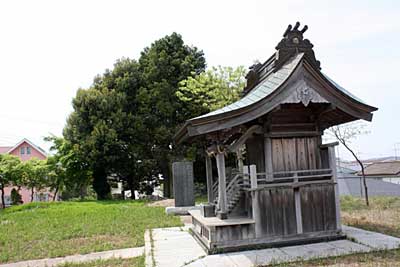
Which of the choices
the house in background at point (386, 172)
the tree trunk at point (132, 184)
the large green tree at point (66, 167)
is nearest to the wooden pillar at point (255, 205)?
the large green tree at point (66, 167)

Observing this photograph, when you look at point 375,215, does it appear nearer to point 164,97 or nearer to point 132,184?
point 164,97

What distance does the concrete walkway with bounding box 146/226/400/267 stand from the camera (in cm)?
527

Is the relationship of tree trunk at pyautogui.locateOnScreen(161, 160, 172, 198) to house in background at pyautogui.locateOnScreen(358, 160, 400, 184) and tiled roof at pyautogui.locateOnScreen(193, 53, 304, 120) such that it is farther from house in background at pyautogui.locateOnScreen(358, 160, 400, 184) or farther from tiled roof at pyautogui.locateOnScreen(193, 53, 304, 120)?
tiled roof at pyautogui.locateOnScreen(193, 53, 304, 120)

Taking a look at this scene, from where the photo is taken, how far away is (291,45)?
6.72 m

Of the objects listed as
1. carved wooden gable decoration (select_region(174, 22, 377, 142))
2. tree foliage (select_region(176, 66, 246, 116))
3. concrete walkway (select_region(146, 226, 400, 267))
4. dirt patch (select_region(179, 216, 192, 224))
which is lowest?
dirt patch (select_region(179, 216, 192, 224))

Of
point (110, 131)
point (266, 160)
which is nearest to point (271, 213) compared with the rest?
point (266, 160)

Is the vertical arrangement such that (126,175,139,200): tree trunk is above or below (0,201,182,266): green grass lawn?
above

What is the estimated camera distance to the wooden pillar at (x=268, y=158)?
6.37 metres

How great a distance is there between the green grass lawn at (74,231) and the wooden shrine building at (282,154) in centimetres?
226

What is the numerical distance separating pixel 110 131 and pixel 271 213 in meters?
15.0

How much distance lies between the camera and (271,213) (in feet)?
20.0

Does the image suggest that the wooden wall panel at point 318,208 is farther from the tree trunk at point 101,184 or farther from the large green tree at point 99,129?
the tree trunk at point 101,184

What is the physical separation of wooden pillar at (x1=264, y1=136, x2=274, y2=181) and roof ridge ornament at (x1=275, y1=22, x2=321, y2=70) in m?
1.42

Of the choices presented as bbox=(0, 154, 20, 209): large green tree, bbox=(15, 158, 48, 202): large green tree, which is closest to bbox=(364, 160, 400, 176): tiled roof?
bbox=(15, 158, 48, 202): large green tree
